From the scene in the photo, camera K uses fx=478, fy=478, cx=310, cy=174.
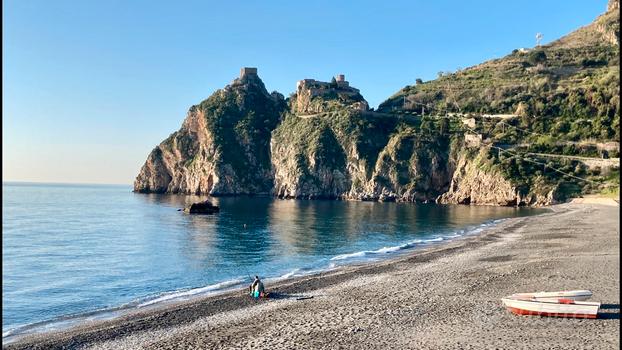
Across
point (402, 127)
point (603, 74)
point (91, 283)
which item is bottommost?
point (91, 283)

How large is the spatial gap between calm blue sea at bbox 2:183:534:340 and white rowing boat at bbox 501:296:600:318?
1850cm

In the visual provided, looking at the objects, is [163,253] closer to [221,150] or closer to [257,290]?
[257,290]

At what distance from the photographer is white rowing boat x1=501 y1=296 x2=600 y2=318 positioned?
22594mm

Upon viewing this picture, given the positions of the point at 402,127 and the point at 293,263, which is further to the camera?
the point at 402,127

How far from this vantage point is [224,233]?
211 ft

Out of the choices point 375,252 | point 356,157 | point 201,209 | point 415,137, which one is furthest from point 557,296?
point 356,157

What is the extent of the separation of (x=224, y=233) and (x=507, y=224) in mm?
41692

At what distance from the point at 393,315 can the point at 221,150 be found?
154566 millimetres

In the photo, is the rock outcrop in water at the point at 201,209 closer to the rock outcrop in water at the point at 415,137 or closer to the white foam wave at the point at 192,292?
the white foam wave at the point at 192,292

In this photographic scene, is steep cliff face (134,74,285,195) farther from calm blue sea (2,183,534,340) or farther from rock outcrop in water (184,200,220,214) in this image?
calm blue sea (2,183,534,340)

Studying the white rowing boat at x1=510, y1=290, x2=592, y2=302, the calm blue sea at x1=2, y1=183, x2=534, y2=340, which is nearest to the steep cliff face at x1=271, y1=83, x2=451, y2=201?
the calm blue sea at x1=2, y1=183, x2=534, y2=340

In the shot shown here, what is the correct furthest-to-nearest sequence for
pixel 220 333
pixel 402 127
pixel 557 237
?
pixel 402 127, pixel 557 237, pixel 220 333

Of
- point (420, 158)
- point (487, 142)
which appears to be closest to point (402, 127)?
point (420, 158)

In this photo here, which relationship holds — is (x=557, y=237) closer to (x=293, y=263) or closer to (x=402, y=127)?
(x=293, y=263)
